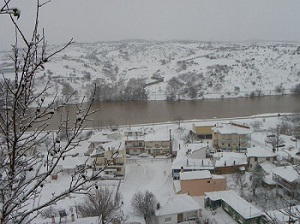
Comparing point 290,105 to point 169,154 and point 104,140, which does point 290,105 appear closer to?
point 169,154

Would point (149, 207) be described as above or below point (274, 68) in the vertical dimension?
below

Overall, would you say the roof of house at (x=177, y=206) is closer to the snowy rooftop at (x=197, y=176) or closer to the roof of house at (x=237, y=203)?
the roof of house at (x=237, y=203)

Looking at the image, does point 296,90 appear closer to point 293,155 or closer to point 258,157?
point 293,155

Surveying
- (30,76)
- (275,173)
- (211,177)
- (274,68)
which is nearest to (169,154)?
(211,177)

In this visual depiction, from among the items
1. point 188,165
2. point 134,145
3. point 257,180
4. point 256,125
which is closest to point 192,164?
point 188,165

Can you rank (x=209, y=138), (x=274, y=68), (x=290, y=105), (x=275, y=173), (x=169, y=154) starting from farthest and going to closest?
(x=274, y=68) → (x=290, y=105) → (x=209, y=138) → (x=169, y=154) → (x=275, y=173)
